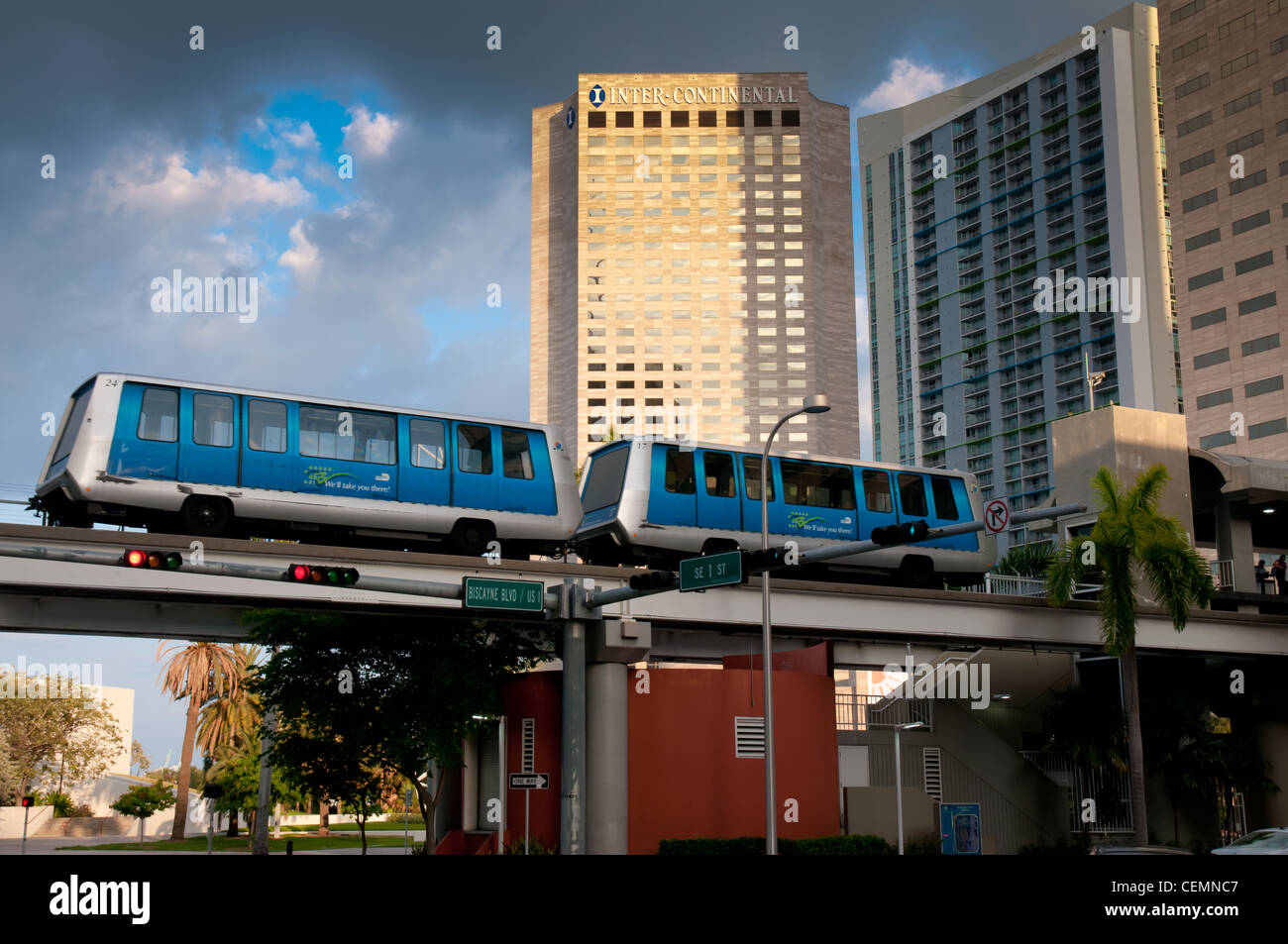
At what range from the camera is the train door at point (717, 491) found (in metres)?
31.0

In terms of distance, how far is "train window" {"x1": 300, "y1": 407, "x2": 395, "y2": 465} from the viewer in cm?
2694

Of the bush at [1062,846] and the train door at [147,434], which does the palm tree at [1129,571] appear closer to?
the bush at [1062,846]

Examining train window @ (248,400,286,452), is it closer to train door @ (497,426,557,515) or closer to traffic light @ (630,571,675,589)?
train door @ (497,426,557,515)

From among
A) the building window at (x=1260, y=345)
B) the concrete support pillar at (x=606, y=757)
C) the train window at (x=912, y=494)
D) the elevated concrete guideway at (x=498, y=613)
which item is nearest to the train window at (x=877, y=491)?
the train window at (x=912, y=494)

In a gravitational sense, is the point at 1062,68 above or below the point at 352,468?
above

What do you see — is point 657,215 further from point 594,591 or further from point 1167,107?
point 594,591

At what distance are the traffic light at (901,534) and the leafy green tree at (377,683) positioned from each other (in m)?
12.9

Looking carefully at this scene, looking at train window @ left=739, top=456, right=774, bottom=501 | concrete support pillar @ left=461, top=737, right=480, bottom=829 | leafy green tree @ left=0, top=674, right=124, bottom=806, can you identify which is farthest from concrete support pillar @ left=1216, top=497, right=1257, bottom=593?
leafy green tree @ left=0, top=674, right=124, bottom=806

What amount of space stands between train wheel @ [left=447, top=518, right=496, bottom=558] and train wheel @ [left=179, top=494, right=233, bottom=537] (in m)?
4.98

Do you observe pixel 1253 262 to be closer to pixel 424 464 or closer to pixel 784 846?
pixel 784 846

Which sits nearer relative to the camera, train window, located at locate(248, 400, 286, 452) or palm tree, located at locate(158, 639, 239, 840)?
train window, located at locate(248, 400, 286, 452)

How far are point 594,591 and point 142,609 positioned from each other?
459 inches
